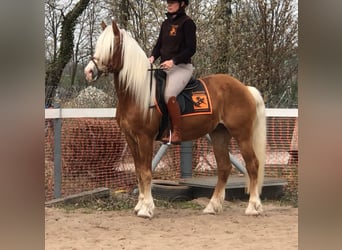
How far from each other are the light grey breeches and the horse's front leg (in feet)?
1.19

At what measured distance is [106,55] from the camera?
11.8 ft

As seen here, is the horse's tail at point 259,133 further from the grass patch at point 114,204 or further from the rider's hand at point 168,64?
the rider's hand at point 168,64

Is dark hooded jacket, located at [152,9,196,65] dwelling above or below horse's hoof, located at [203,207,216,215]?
above

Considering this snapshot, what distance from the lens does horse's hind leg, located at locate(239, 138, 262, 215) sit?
13.2 feet

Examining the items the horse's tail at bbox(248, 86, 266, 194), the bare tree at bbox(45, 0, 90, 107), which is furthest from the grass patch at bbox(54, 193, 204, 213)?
the bare tree at bbox(45, 0, 90, 107)

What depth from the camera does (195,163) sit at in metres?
5.59

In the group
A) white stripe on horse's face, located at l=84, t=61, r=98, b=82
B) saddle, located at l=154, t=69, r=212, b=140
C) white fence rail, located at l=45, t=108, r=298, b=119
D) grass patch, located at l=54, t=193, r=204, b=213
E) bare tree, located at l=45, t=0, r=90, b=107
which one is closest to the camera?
white stripe on horse's face, located at l=84, t=61, r=98, b=82

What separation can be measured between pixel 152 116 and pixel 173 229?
2.69 feet

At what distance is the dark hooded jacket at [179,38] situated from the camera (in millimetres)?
3699

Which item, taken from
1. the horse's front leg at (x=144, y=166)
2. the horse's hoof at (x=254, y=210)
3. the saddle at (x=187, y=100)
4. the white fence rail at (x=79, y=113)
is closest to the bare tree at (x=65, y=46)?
the white fence rail at (x=79, y=113)

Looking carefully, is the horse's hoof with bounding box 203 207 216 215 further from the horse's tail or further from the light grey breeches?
the light grey breeches

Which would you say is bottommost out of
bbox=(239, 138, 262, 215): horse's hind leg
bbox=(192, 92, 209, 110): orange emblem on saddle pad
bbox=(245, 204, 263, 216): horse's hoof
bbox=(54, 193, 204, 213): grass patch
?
bbox=(54, 193, 204, 213): grass patch

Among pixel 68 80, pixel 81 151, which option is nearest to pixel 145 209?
pixel 81 151
